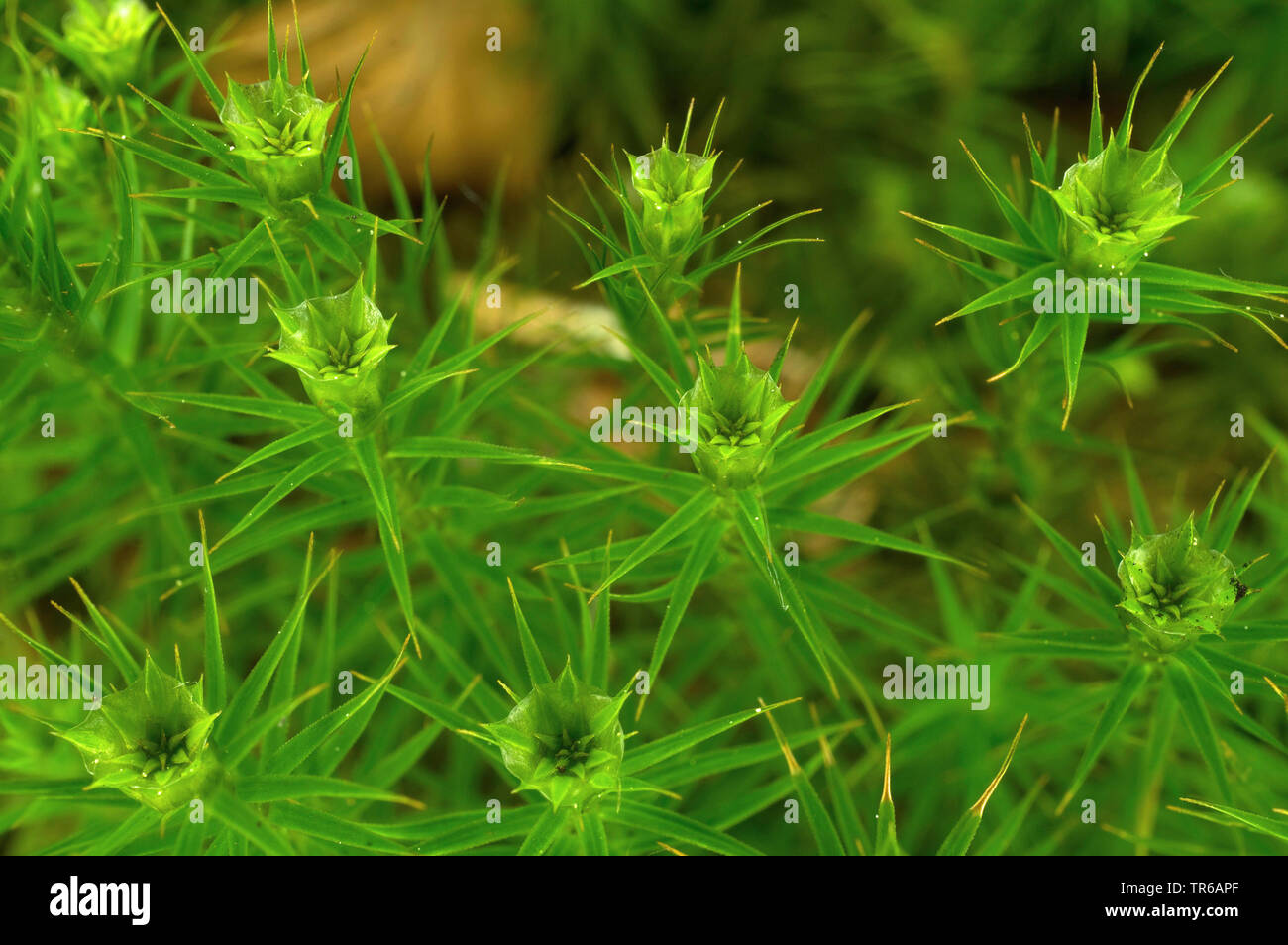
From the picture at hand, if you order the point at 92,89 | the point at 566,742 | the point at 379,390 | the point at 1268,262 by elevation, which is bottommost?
the point at 566,742

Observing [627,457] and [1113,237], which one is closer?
[1113,237]

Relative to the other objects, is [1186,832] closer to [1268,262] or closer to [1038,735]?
[1038,735]

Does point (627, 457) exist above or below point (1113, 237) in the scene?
below

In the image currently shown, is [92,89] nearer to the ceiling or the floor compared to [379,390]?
nearer to the ceiling

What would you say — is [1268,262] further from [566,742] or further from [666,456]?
[566,742]

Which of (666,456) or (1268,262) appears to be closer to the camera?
(666,456)

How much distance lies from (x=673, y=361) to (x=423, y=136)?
4.61 ft

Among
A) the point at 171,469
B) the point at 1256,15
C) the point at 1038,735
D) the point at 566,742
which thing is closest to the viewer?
the point at 566,742

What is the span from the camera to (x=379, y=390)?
1116mm

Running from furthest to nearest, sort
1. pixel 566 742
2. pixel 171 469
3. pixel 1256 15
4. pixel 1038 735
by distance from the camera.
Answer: pixel 1256 15 < pixel 1038 735 < pixel 171 469 < pixel 566 742

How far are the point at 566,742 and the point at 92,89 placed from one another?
1.45 meters

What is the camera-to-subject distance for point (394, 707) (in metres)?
1.48
